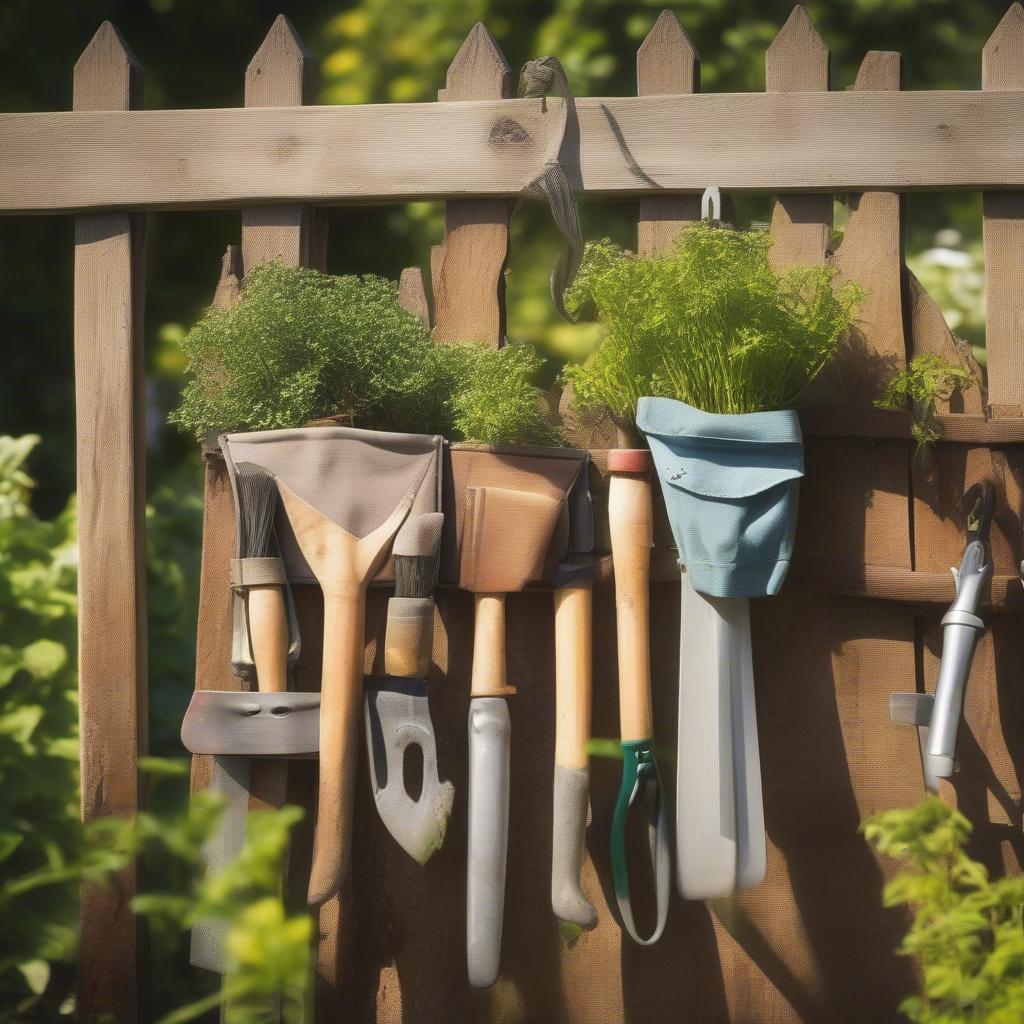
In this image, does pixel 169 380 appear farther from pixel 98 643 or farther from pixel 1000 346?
pixel 1000 346

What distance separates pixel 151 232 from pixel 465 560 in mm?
2775

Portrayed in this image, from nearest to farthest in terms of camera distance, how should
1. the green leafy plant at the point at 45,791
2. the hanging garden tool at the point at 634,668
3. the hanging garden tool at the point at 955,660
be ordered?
the hanging garden tool at the point at 955,660, the hanging garden tool at the point at 634,668, the green leafy plant at the point at 45,791

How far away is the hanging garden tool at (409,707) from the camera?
1925mm

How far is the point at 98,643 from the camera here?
7.29 feet

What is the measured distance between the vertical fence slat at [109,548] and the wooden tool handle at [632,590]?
0.85 m

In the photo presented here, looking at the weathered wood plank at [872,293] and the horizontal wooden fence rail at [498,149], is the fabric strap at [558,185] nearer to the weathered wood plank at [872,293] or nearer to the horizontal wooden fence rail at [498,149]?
the horizontal wooden fence rail at [498,149]

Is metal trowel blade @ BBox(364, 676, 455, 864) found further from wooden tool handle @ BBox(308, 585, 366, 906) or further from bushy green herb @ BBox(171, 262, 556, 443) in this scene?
bushy green herb @ BBox(171, 262, 556, 443)

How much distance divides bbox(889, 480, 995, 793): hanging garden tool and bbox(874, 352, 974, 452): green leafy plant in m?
0.13

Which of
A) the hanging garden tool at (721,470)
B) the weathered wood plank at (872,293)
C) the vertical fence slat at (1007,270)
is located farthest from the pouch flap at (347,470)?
the vertical fence slat at (1007,270)

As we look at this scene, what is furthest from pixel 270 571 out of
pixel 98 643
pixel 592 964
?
pixel 592 964

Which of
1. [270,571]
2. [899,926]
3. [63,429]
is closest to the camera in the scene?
[270,571]

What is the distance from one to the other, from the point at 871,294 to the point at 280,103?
104 centimetres

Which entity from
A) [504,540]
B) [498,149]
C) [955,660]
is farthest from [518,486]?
[955,660]

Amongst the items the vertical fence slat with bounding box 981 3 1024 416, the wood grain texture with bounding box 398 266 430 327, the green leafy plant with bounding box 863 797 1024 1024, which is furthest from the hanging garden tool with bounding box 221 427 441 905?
the vertical fence slat with bounding box 981 3 1024 416
